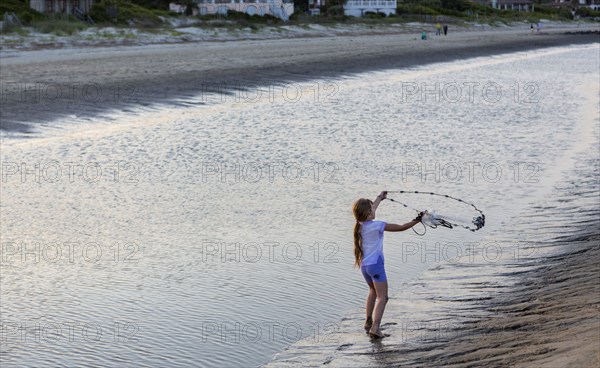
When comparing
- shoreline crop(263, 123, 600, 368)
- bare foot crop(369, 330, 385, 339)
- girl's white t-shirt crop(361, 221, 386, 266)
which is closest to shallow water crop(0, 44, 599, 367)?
shoreline crop(263, 123, 600, 368)

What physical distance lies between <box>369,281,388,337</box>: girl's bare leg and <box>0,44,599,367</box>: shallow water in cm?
58

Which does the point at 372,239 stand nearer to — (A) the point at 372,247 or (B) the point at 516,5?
(A) the point at 372,247

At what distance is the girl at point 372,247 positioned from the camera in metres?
7.39

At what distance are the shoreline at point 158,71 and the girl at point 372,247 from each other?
44.6ft

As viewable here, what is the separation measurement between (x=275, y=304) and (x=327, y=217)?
153 inches

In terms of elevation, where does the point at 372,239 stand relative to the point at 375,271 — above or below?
above

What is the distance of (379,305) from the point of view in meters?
7.73

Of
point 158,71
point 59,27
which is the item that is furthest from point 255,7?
point 158,71

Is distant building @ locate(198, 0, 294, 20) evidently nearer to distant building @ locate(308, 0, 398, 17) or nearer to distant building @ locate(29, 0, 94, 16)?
distant building @ locate(308, 0, 398, 17)

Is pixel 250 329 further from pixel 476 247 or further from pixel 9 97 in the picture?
pixel 9 97

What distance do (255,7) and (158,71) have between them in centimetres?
5483

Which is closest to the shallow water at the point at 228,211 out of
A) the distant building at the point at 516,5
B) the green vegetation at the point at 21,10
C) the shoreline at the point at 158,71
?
the shoreline at the point at 158,71

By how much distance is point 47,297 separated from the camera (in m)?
9.31

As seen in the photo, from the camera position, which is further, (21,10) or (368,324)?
(21,10)
